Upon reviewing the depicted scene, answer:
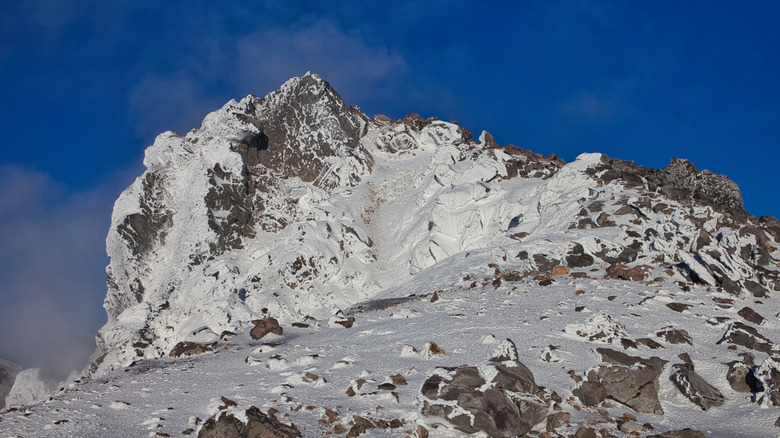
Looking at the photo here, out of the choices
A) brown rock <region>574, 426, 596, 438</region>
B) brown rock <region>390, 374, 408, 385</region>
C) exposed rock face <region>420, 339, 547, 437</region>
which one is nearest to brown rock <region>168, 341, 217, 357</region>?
brown rock <region>390, 374, 408, 385</region>

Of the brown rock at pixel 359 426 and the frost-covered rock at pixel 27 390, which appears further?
the frost-covered rock at pixel 27 390

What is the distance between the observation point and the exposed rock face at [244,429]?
7848 mm

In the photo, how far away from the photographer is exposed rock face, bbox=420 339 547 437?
7.99 meters

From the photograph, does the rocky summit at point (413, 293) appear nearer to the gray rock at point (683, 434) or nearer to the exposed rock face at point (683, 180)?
the gray rock at point (683, 434)

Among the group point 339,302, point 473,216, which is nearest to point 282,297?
point 339,302

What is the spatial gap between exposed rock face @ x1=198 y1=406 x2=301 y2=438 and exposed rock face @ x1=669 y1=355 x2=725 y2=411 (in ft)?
24.5

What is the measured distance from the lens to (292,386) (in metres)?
10.5

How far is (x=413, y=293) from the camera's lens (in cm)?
2469

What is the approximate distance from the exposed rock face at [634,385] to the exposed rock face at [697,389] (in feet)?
1.36

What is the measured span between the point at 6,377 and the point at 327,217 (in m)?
25.1

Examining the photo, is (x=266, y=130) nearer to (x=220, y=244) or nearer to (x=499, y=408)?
(x=220, y=244)

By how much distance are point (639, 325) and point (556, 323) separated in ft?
7.28

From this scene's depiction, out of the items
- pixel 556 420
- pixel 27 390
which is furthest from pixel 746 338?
pixel 27 390

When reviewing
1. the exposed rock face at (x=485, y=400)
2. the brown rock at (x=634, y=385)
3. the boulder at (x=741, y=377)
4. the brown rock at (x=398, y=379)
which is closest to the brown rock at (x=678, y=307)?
the boulder at (x=741, y=377)
